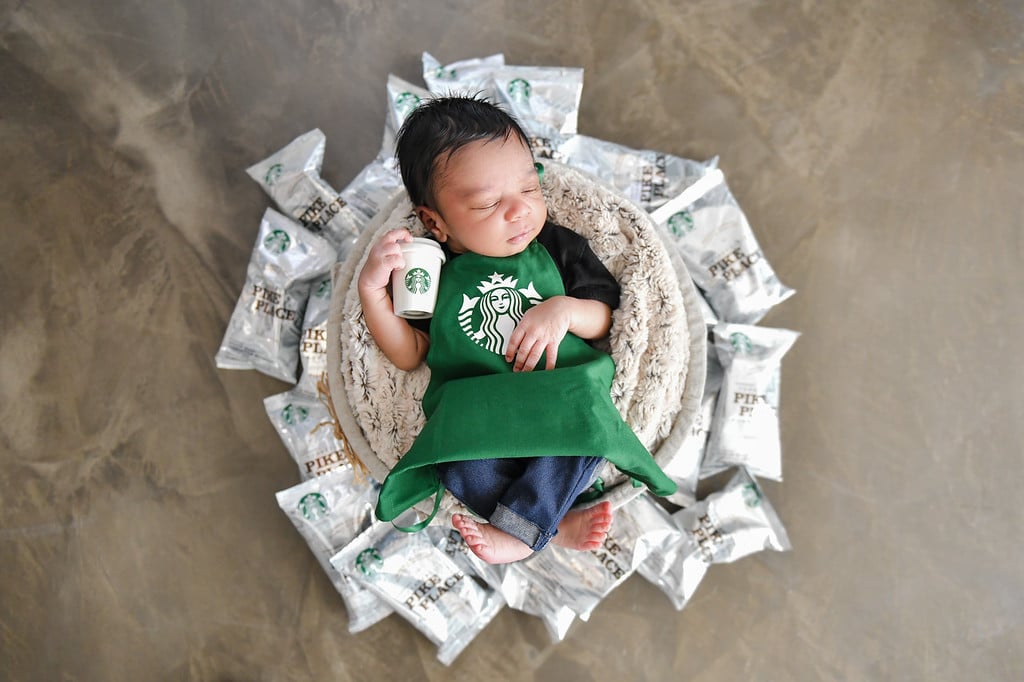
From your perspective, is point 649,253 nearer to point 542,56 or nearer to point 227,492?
point 542,56

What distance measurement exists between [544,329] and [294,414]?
619mm

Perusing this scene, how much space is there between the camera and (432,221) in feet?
3.58

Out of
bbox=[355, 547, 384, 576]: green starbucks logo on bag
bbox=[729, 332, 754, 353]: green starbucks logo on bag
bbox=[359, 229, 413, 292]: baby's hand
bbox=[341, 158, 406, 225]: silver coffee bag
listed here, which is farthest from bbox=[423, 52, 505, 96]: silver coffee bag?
bbox=[355, 547, 384, 576]: green starbucks logo on bag

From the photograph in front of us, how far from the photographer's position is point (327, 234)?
1404 mm

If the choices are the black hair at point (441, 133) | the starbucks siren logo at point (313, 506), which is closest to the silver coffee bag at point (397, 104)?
the black hair at point (441, 133)

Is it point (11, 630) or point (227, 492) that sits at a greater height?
point (227, 492)

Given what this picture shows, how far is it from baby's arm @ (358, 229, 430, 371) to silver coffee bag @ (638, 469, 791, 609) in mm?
613

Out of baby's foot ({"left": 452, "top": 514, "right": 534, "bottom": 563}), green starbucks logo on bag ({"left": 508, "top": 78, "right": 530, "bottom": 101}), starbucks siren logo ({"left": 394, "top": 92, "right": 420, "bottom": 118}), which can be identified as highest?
starbucks siren logo ({"left": 394, "top": 92, "right": 420, "bottom": 118})

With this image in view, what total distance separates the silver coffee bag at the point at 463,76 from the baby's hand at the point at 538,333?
0.60 metres

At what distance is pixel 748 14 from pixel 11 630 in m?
1.95

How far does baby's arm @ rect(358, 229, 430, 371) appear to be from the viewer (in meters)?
1.00

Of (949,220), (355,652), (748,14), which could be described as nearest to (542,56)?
(748,14)

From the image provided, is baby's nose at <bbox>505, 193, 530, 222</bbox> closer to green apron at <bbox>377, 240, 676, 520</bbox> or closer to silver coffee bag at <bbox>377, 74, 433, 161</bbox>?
green apron at <bbox>377, 240, 676, 520</bbox>

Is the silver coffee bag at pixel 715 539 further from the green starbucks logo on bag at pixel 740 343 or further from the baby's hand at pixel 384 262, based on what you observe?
the baby's hand at pixel 384 262
